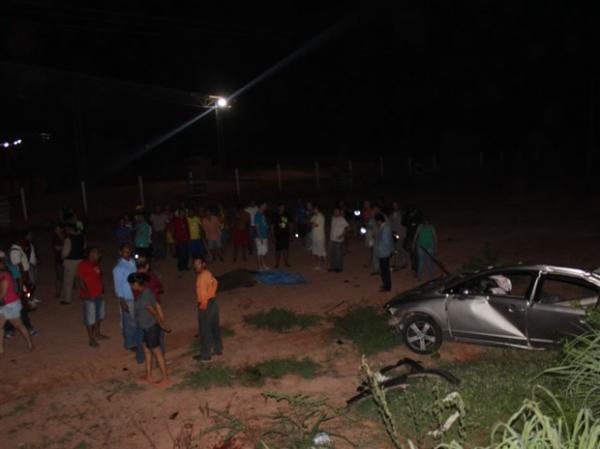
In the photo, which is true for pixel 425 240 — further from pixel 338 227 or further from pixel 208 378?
pixel 208 378

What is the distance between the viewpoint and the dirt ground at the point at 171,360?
7.25m

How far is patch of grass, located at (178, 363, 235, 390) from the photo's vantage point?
8195mm

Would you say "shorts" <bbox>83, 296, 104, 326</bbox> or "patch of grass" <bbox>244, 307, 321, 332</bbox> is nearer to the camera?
"shorts" <bbox>83, 296, 104, 326</bbox>

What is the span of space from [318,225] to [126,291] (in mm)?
6138

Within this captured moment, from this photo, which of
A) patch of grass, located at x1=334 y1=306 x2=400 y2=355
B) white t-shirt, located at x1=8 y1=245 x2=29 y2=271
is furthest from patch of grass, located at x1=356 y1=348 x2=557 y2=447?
white t-shirt, located at x1=8 y1=245 x2=29 y2=271

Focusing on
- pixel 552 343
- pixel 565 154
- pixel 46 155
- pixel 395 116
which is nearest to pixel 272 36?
pixel 46 155

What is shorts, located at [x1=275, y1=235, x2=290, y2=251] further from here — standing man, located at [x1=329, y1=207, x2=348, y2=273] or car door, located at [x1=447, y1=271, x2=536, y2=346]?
car door, located at [x1=447, y1=271, x2=536, y2=346]

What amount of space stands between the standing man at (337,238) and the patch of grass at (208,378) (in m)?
5.77

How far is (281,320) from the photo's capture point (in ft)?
35.6

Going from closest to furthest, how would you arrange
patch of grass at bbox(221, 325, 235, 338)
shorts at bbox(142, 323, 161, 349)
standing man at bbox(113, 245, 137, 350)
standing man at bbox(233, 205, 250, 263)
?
shorts at bbox(142, 323, 161, 349)
standing man at bbox(113, 245, 137, 350)
patch of grass at bbox(221, 325, 235, 338)
standing man at bbox(233, 205, 250, 263)

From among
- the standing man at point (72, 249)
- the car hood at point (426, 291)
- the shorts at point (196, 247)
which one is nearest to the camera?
the car hood at point (426, 291)

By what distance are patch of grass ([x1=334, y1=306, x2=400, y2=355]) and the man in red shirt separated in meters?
4.07

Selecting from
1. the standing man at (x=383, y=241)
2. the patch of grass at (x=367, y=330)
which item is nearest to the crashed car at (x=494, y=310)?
the patch of grass at (x=367, y=330)

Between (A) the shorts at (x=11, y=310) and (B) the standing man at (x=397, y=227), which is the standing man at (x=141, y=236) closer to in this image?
(A) the shorts at (x=11, y=310)
